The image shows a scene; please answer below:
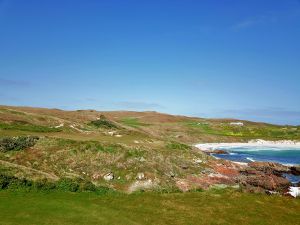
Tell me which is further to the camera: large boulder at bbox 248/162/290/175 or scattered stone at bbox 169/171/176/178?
large boulder at bbox 248/162/290/175

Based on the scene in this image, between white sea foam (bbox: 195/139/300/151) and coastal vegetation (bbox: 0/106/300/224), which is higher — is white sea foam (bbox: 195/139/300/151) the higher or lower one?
the higher one

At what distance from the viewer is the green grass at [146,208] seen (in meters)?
26.1

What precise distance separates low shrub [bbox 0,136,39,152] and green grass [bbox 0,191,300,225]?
18.8 meters

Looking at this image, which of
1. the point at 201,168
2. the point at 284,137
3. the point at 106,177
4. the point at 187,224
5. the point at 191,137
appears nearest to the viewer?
the point at 187,224

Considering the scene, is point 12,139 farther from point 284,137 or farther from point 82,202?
point 284,137

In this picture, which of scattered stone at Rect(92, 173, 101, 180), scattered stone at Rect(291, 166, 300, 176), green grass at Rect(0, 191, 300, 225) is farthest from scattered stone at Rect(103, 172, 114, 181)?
scattered stone at Rect(291, 166, 300, 176)

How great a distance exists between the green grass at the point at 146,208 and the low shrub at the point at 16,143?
741 inches

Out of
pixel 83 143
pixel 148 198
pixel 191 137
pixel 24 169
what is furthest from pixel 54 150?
pixel 191 137

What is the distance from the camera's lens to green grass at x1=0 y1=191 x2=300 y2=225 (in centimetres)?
2611

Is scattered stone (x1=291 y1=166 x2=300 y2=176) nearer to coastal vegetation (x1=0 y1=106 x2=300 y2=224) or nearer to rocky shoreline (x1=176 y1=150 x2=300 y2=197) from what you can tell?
coastal vegetation (x1=0 y1=106 x2=300 y2=224)

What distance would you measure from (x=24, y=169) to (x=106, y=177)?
39.0 feet

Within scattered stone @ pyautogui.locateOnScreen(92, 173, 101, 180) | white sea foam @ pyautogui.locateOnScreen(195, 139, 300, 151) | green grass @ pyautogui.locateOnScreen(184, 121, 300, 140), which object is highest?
green grass @ pyautogui.locateOnScreen(184, 121, 300, 140)

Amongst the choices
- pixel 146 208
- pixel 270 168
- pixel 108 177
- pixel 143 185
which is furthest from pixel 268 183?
pixel 146 208

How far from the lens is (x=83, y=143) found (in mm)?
53156
